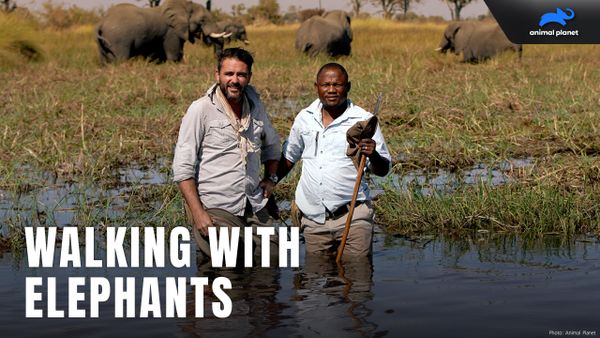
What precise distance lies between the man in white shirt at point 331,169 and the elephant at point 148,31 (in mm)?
16286

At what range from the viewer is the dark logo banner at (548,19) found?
65.1 ft

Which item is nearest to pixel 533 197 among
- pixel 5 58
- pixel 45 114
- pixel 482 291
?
pixel 482 291

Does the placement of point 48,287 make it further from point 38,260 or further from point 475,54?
point 475,54

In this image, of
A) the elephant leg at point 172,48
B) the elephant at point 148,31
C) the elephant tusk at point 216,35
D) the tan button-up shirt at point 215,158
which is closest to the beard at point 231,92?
the tan button-up shirt at point 215,158

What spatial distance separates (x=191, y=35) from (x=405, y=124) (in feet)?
44.3

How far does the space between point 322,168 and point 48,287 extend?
1.56 meters

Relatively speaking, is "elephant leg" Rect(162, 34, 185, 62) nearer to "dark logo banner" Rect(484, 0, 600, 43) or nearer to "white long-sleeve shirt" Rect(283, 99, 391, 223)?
"dark logo banner" Rect(484, 0, 600, 43)

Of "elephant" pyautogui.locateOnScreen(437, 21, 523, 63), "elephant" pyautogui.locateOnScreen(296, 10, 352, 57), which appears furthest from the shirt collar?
"elephant" pyautogui.locateOnScreen(296, 10, 352, 57)

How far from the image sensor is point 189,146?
5098 millimetres

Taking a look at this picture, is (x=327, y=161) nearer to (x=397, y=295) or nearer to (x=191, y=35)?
(x=397, y=295)

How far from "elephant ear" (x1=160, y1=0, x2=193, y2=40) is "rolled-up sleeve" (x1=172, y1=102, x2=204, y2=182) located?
17.3m

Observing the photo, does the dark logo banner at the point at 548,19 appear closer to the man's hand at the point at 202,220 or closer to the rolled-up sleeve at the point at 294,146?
the rolled-up sleeve at the point at 294,146

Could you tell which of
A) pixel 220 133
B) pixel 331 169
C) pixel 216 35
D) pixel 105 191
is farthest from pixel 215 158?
pixel 216 35

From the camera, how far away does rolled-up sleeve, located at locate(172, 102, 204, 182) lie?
16.6ft
